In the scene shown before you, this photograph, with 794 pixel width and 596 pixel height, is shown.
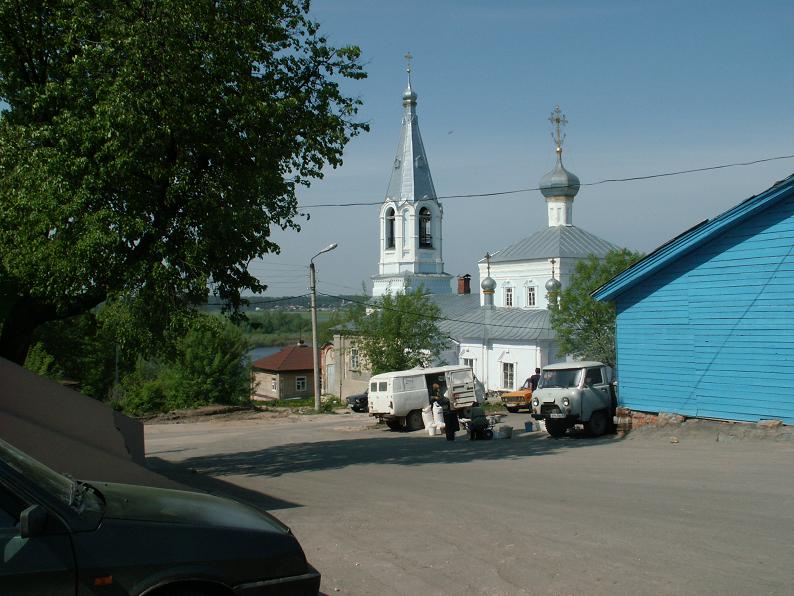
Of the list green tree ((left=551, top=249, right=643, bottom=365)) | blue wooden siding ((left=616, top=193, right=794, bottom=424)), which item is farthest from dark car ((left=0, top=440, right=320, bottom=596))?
green tree ((left=551, top=249, right=643, bottom=365))

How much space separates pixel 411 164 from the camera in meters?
63.6

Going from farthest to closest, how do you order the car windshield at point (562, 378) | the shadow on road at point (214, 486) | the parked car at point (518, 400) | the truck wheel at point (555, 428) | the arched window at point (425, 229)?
the arched window at point (425, 229)
the parked car at point (518, 400)
the car windshield at point (562, 378)
the truck wheel at point (555, 428)
the shadow on road at point (214, 486)

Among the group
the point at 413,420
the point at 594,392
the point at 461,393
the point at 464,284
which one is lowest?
the point at 413,420

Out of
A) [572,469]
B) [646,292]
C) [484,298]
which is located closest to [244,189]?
[572,469]

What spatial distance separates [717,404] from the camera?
18.0 metres

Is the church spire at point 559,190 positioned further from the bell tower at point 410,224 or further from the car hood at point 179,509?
the car hood at point 179,509

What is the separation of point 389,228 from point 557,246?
14576 millimetres

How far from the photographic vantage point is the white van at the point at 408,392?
27109 millimetres

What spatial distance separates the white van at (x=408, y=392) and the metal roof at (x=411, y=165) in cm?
3730

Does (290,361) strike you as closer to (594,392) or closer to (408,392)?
(408,392)

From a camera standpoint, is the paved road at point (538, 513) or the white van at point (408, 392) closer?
the paved road at point (538, 513)

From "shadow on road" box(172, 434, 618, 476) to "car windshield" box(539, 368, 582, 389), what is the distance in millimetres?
1411

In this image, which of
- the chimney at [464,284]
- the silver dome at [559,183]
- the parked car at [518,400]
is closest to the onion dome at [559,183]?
the silver dome at [559,183]

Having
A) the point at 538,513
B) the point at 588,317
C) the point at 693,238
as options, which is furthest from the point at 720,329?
the point at 588,317
